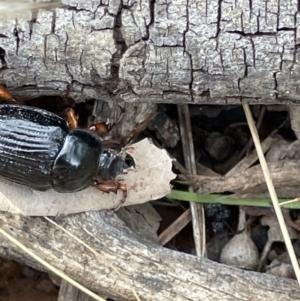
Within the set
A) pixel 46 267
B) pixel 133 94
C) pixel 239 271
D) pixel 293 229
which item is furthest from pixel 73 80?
pixel 293 229

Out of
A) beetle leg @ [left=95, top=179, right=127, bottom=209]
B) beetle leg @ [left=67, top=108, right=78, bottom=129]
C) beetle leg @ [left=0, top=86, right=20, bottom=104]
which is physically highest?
beetle leg @ [left=67, top=108, right=78, bottom=129]

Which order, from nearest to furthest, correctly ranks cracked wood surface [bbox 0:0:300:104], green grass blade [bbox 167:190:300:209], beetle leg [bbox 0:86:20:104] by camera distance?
cracked wood surface [bbox 0:0:300:104]
beetle leg [bbox 0:86:20:104]
green grass blade [bbox 167:190:300:209]

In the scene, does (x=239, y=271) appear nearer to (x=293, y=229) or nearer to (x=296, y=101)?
(x=293, y=229)

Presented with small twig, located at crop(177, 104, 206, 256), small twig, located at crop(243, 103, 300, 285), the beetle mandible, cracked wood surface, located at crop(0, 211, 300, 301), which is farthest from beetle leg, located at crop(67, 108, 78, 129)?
small twig, located at crop(243, 103, 300, 285)

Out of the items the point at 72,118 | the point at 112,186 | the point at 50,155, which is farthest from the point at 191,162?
the point at 50,155

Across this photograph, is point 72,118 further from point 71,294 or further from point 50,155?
point 71,294

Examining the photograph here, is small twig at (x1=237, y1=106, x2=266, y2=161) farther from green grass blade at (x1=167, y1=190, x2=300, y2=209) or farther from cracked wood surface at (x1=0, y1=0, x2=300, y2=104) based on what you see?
cracked wood surface at (x1=0, y1=0, x2=300, y2=104)
